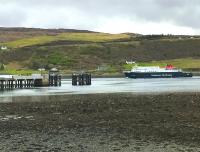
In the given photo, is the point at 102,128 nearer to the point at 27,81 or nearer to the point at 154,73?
the point at 27,81

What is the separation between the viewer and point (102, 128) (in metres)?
38.8

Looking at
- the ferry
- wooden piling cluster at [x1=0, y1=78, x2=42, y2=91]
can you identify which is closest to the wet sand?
wooden piling cluster at [x1=0, y1=78, x2=42, y2=91]

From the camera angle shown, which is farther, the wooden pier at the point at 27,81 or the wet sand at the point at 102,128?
the wooden pier at the point at 27,81

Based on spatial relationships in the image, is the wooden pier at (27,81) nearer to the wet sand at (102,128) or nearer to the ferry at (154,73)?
the wet sand at (102,128)

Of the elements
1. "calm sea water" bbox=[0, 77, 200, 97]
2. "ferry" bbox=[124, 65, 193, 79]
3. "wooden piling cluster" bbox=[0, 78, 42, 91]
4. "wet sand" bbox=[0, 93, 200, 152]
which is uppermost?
"ferry" bbox=[124, 65, 193, 79]

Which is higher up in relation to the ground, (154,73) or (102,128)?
(154,73)

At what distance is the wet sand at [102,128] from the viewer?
31.4 meters

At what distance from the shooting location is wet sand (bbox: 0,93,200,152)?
3136 centimetres

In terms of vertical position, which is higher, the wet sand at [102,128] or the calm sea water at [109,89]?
the calm sea water at [109,89]

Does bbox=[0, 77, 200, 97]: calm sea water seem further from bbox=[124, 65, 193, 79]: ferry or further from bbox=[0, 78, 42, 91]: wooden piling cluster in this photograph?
bbox=[124, 65, 193, 79]: ferry

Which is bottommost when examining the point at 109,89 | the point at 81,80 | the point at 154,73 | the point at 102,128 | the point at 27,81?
the point at 102,128

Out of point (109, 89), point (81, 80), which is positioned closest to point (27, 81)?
point (81, 80)

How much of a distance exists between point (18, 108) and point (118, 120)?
57.5 ft

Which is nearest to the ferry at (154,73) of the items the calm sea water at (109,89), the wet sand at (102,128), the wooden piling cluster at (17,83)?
the calm sea water at (109,89)
